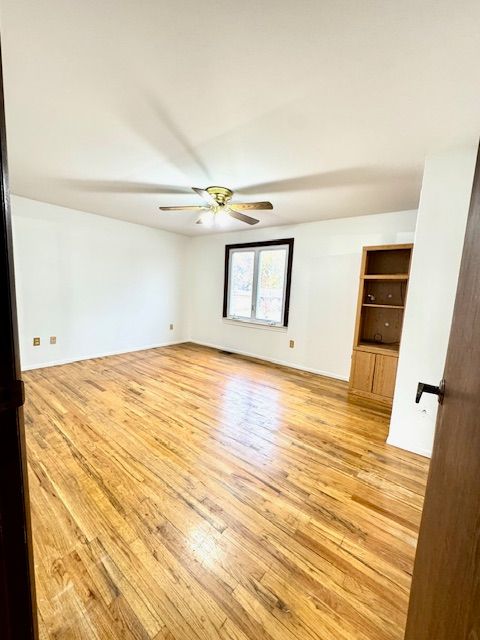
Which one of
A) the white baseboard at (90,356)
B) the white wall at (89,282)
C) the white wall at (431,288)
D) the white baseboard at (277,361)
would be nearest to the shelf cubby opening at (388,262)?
the white wall at (431,288)

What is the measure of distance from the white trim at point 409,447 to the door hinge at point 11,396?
2.60 metres

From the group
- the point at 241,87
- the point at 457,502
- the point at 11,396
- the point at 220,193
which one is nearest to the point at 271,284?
the point at 220,193

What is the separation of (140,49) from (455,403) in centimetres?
182

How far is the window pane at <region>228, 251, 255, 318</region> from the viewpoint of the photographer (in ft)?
15.9

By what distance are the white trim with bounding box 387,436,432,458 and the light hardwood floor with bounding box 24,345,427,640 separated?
63mm

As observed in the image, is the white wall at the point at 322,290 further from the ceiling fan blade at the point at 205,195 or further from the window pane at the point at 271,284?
the ceiling fan blade at the point at 205,195

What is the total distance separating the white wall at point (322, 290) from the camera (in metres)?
3.59

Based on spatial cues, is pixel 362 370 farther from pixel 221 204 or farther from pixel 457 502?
pixel 457 502

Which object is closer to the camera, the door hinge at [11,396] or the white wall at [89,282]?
the door hinge at [11,396]

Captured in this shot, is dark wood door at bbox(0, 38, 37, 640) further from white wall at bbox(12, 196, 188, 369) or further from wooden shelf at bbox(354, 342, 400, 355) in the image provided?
white wall at bbox(12, 196, 188, 369)

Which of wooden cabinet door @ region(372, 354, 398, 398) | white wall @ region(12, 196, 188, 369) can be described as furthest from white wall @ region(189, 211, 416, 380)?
white wall @ region(12, 196, 188, 369)

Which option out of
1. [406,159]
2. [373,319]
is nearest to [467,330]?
[406,159]

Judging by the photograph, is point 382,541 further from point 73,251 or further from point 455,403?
point 73,251

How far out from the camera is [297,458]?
2.04m
